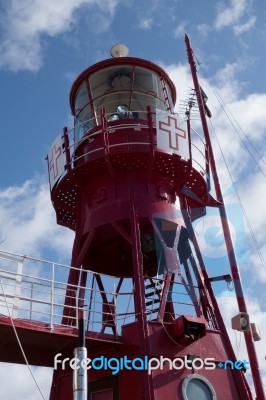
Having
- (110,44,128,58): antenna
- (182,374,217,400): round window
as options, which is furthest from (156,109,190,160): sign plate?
(182,374,217,400): round window

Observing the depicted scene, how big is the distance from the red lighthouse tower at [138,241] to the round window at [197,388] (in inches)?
0.7

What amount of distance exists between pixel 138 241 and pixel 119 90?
4496mm

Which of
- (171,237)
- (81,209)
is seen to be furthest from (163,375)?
(81,209)

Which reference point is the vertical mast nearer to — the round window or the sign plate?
the round window

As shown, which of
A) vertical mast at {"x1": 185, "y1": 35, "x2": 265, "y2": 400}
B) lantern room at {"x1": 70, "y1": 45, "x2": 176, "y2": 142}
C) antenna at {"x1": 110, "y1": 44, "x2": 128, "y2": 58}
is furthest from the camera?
antenna at {"x1": 110, "y1": 44, "x2": 128, "y2": 58}

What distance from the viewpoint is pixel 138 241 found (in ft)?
32.7

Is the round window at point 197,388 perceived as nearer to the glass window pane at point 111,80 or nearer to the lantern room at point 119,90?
the lantern room at point 119,90

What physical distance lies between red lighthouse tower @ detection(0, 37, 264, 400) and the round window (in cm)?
2

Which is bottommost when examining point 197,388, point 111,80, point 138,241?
point 197,388

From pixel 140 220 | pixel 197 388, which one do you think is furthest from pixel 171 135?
pixel 197 388

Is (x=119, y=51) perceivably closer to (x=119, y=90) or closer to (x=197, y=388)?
(x=119, y=90)

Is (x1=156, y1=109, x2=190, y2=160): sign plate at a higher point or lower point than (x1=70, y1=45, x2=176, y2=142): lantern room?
lower

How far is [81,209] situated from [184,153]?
104 inches

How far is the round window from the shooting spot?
28.7ft
